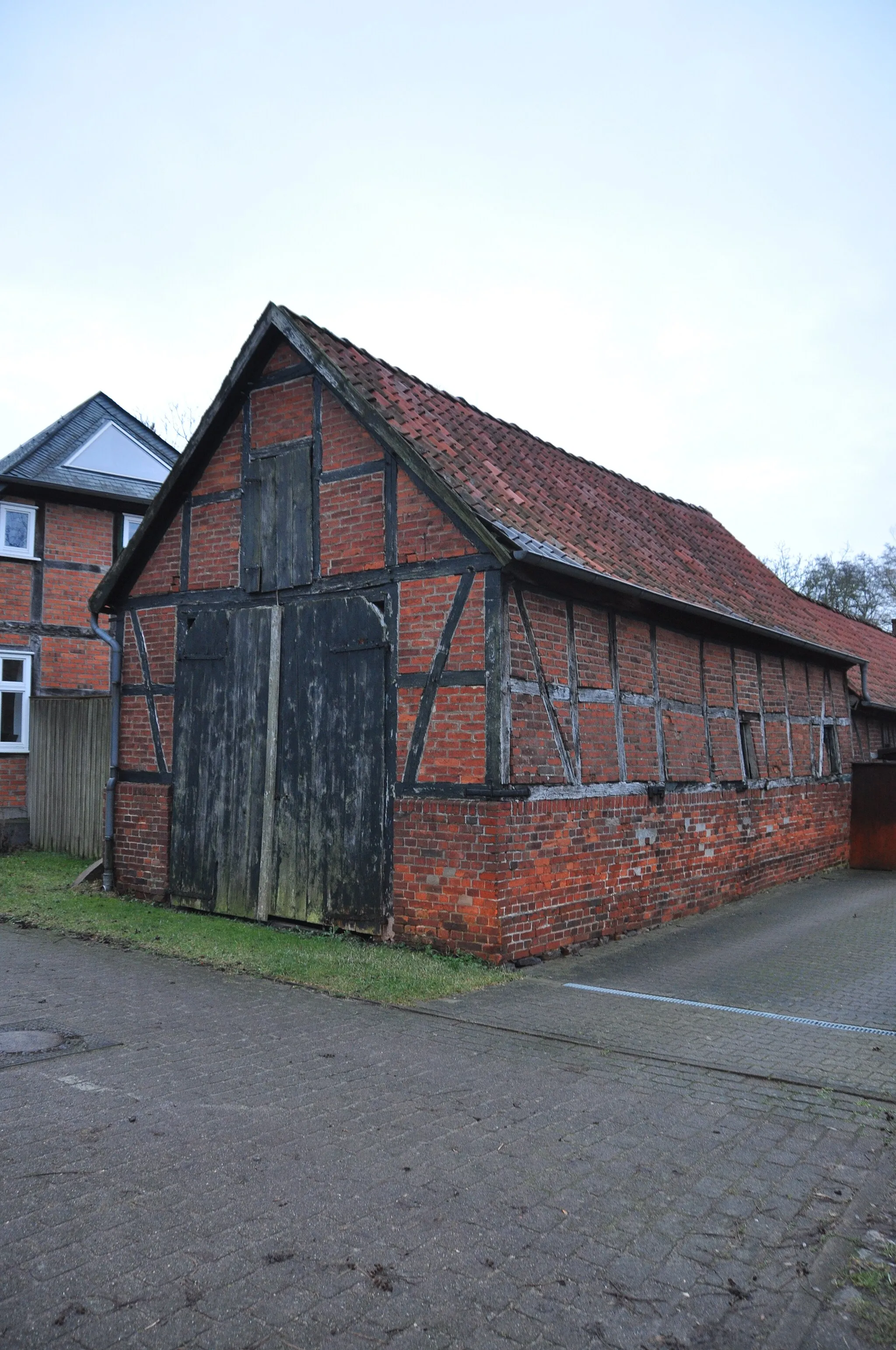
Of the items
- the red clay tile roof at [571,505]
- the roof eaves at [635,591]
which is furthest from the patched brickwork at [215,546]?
the roof eaves at [635,591]

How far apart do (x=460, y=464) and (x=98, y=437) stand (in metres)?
10.9

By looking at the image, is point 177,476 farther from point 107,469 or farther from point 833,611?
point 833,611

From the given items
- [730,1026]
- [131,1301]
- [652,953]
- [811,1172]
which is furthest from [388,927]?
[131,1301]

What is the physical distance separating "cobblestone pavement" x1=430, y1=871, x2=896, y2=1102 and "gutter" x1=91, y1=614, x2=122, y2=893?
5721 millimetres

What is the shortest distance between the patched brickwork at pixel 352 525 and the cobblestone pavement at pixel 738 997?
4.17 metres

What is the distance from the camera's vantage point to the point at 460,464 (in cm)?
996

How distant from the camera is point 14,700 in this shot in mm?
16609

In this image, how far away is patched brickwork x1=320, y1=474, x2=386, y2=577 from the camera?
9617 millimetres

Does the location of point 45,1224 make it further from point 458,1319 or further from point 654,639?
point 654,639

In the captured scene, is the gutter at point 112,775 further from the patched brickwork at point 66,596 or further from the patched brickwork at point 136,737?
the patched brickwork at point 66,596

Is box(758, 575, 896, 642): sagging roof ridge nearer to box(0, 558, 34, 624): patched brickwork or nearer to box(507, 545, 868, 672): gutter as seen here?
box(507, 545, 868, 672): gutter

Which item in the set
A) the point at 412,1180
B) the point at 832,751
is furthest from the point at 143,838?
the point at 832,751

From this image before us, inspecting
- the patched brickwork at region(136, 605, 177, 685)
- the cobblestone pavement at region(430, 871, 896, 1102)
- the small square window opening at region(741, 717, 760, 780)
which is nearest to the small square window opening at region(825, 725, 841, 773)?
the small square window opening at region(741, 717, 760, 780)

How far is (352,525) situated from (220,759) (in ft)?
9.72
